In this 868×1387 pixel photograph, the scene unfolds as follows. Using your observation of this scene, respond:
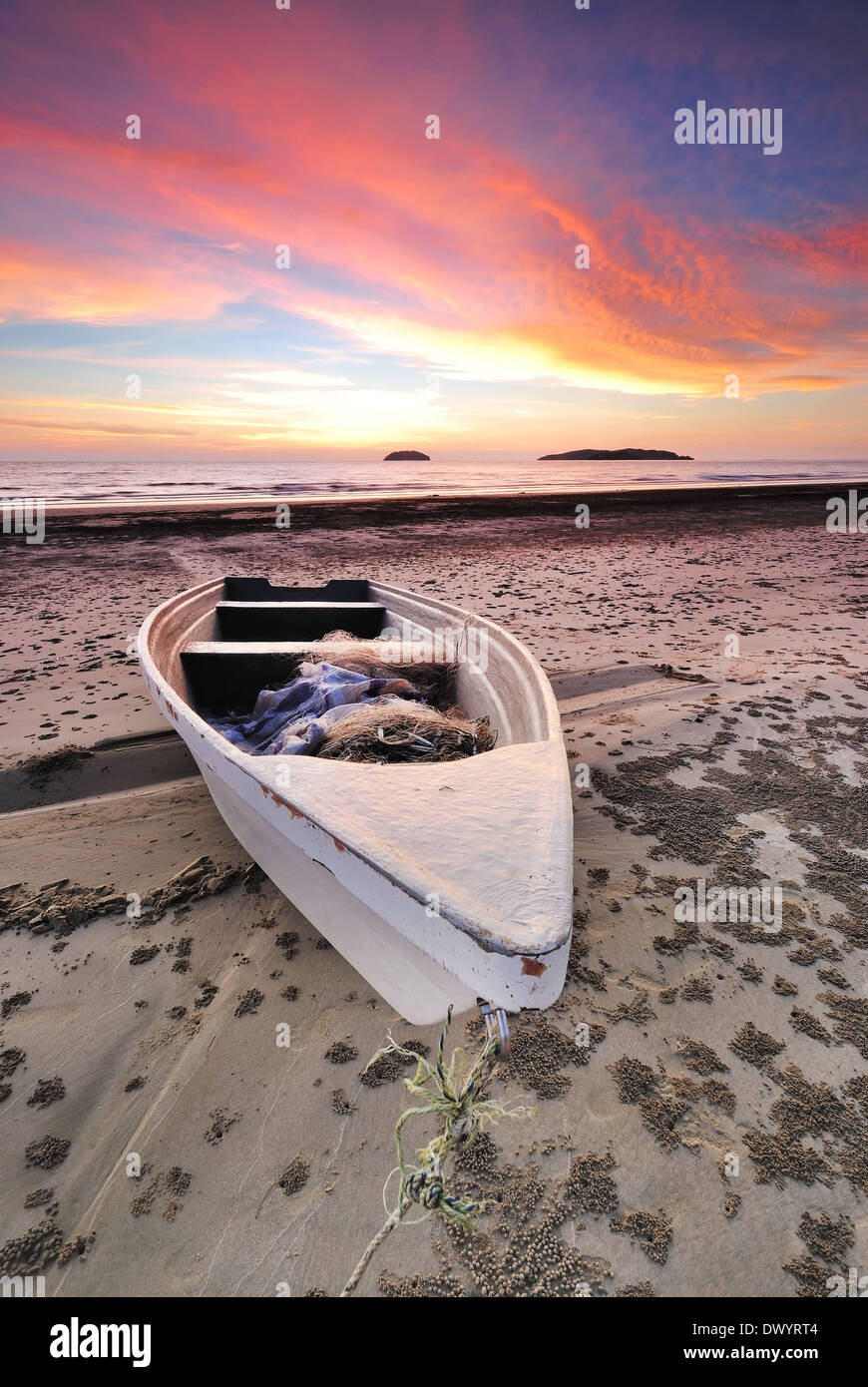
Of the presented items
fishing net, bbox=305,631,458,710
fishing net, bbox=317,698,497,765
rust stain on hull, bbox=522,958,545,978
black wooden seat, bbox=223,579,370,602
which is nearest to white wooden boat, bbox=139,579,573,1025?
rust stain on hull, bbox=522,958,545,978

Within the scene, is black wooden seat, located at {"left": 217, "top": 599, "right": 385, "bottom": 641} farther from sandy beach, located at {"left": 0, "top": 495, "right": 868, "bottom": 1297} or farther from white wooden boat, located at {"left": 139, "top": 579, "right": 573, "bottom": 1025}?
white wooden boat, located at {"left": 139, "top": 579, "right": 573, "bottom": 1025}

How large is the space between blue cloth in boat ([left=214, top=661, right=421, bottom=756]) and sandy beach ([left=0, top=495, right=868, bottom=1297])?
56 cm

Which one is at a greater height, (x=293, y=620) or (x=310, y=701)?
(x=293, y=620)

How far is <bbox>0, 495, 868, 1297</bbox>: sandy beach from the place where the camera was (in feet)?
6.23

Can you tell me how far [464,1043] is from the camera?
2.56 m

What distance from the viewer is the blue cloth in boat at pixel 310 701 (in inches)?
157

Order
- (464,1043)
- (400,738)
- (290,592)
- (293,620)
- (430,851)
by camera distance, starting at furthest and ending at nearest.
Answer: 1. (290,592)
2. (293,620)
3. (400,738)
4. (464,1043)
5. (430,851)

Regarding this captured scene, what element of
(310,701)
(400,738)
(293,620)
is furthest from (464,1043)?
(293,620)

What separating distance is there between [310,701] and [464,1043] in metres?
2.48

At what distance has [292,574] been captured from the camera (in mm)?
12820

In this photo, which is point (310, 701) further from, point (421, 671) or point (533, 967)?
point (533, 967)
